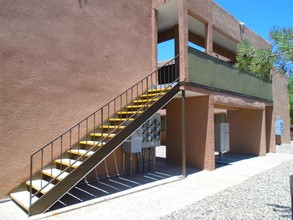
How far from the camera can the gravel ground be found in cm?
462

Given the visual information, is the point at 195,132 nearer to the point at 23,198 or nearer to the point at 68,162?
the point at 68,162

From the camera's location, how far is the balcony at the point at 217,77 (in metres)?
8.10

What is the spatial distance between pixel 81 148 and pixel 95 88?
1710 mm

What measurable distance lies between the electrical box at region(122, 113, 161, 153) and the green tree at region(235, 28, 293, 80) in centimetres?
410

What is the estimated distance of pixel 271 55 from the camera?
12.9ft

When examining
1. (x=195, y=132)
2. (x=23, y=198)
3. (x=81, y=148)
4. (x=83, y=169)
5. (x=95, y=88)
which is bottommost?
(x=23, y=198)

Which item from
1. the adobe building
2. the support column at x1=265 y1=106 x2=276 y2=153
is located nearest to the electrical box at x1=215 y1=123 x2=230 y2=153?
the adobe building

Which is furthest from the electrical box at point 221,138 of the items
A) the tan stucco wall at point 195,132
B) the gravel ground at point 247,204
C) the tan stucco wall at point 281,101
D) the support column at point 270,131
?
the tan stucco wall at point 281,101

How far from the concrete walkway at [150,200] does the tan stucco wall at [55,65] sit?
5.04 feet

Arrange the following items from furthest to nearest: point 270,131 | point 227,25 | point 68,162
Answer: point 270,131 → point 227,25 → point 68,162

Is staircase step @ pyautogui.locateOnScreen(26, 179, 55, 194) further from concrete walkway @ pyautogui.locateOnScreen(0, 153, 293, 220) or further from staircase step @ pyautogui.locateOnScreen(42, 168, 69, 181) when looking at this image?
concrete walkway @ pyautogui.locateOnScreen(0, 153, 293, 220)

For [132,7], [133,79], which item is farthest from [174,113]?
[132,7]

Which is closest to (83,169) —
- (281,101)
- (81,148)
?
(81,148)

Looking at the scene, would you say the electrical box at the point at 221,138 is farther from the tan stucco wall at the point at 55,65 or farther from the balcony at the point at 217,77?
the tan stucco wall at the point at 55,65
